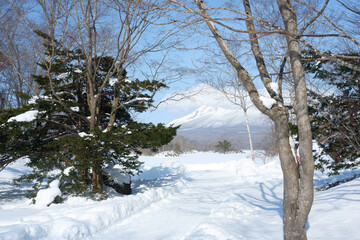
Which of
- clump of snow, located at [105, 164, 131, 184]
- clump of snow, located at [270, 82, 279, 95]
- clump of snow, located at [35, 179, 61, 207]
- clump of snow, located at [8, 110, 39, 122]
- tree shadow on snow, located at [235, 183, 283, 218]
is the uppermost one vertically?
clump of snow, located at [8, 110, 39, 122]

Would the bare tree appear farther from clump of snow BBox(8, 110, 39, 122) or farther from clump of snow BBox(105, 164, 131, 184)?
clump of snow BBox(105, 164, 131, 184)

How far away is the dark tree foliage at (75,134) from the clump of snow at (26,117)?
74 millimetres

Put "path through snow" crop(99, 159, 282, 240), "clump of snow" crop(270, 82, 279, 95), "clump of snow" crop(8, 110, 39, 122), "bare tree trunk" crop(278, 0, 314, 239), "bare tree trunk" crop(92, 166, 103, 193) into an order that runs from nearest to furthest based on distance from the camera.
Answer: "bare tree trunk" crop(278, 0, 314, 239) → "clump of snow" crop(270, 82, 279, 95) → "path through snow" crop(99, 159, 282, 240) → "clump of snow" crop(8, 110, 39, 122) → "bare tree trunk" crop(92, 166, 103, 193)

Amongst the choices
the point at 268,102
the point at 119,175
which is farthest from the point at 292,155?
the point at 119,175

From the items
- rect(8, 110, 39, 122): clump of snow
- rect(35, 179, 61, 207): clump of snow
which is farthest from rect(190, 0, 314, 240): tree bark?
rect(8, 110, 39, 122): clump of snow

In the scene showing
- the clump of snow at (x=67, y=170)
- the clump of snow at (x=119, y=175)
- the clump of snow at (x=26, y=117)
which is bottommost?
the clump of snow at (x=119, y=175)

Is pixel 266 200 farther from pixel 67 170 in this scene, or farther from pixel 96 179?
pixel 67 170

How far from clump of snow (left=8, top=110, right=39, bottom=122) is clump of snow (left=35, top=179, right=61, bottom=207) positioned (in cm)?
215

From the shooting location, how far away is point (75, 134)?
802cm

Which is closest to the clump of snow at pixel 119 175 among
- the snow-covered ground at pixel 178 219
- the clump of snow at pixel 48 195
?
the snow-covered ground at pixel 178 219

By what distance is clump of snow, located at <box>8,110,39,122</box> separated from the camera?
741 cm

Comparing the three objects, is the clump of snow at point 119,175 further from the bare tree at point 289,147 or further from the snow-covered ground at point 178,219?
the bare tree at point 289,147

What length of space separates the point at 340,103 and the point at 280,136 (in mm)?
5790

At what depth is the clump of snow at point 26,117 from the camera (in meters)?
7.41
